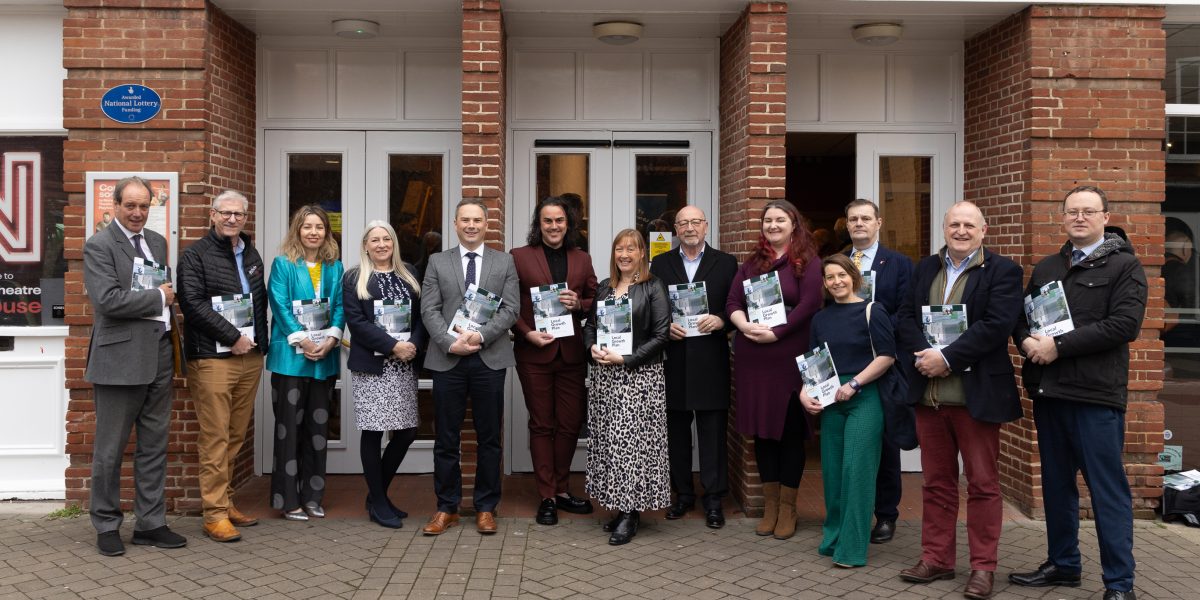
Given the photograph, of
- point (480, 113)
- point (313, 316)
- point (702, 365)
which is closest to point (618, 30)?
point (480, 113)

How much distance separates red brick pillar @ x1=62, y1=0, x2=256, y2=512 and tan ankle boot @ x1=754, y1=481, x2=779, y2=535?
12.8 feet

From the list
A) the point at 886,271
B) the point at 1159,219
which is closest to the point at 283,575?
the point at 886,271

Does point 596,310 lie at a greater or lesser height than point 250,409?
greater

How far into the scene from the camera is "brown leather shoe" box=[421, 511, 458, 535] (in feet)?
19.0

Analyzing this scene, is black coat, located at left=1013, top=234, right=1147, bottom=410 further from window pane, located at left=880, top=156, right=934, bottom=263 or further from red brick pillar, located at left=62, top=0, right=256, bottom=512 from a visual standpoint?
red brick pillar, located at left=62, top=0, right=256, bottom=512

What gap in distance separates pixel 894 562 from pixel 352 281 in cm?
374

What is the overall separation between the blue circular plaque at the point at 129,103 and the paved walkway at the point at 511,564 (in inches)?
109

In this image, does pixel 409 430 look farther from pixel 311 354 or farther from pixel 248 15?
pixel 248 15

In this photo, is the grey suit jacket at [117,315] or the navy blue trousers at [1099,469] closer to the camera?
the navy blue trousers at [1099,469]

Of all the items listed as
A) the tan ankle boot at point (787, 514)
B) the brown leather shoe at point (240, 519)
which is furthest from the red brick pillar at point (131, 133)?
the tan ankle boot at point (787, 514)

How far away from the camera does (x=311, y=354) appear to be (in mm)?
5832

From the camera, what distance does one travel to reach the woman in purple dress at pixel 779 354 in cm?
556

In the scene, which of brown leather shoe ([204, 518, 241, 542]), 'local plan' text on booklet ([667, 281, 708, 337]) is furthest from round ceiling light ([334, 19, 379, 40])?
brown leather shoe ([204, 518, 241, 542])

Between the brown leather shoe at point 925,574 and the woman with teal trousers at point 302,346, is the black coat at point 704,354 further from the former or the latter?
the woman with teal trousers at point 302,346
